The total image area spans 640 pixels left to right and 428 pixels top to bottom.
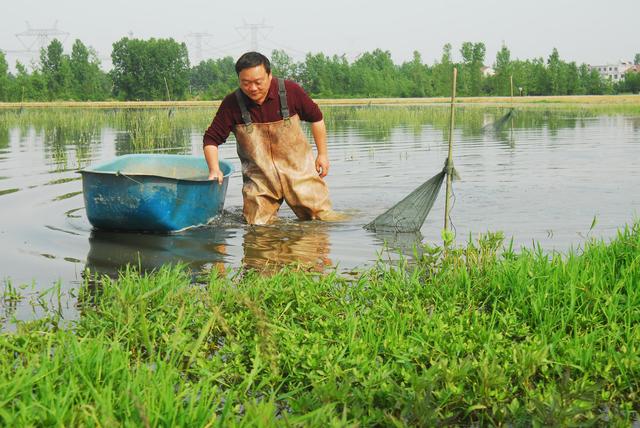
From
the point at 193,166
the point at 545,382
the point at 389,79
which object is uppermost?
the point at 389,79

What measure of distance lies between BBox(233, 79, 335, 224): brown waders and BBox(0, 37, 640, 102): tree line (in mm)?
60100

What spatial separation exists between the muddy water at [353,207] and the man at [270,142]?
A: 0.26 metres

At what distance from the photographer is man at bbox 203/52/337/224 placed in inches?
283

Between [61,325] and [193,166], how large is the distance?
4.81 metres

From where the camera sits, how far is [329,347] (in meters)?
3.82

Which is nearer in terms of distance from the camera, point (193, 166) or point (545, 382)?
point (545, 382)

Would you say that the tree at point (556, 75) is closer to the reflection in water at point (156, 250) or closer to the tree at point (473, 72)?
the tree at point (473, 72)

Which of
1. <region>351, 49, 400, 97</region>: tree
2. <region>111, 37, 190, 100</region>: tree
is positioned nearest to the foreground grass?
<region>351, 49, 400, 97</region>: tree

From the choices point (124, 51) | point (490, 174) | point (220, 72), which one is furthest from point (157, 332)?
point (220, 72)

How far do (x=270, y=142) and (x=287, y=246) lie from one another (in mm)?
1195

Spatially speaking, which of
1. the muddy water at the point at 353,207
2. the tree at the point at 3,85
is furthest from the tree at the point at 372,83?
the muddy water at the point at 353,207

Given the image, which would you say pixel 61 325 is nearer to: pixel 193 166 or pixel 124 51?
pixel 193 166

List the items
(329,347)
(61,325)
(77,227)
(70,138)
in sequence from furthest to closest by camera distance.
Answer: (70,138)
(77,227)
(61,325)
(329,347)

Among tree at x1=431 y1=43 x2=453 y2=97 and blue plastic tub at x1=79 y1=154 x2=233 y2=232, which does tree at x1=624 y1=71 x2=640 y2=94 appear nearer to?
tree at x1=431 y1=43 x2=453 y2=97
